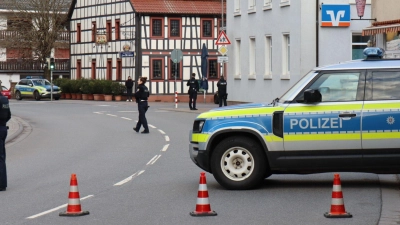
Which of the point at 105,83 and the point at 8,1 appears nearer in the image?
the point at 105,83

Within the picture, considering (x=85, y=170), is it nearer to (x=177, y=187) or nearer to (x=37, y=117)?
(x=177, y=187)

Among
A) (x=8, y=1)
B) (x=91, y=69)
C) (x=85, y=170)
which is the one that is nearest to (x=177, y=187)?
(x=85, y=170)

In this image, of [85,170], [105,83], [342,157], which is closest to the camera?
[342,157]

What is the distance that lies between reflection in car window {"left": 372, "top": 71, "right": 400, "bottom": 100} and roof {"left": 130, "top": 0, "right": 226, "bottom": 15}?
55.0 m

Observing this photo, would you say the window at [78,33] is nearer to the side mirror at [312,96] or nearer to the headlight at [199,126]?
the headlight at [199,126]

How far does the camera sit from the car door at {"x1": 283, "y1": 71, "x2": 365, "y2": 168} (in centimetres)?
1281

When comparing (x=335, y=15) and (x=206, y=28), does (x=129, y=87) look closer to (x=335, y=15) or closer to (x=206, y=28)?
(x=206, y=28)

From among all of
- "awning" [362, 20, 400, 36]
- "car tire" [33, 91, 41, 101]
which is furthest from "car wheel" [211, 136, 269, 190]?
A: "car tire" [33, 91, 41, 101]

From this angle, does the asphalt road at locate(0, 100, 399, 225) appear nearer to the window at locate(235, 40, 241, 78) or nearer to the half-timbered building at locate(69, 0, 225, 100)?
the window at locate(235, 40, 241, 78)

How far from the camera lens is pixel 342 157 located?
12859 millimetres

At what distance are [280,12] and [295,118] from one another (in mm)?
30107

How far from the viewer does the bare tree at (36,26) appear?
79062 millimetres

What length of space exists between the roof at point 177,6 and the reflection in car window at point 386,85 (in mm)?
55014

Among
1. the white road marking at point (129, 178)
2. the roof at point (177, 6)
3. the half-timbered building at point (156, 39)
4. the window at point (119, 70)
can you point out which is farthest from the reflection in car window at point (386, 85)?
the window at point (119, 70)
